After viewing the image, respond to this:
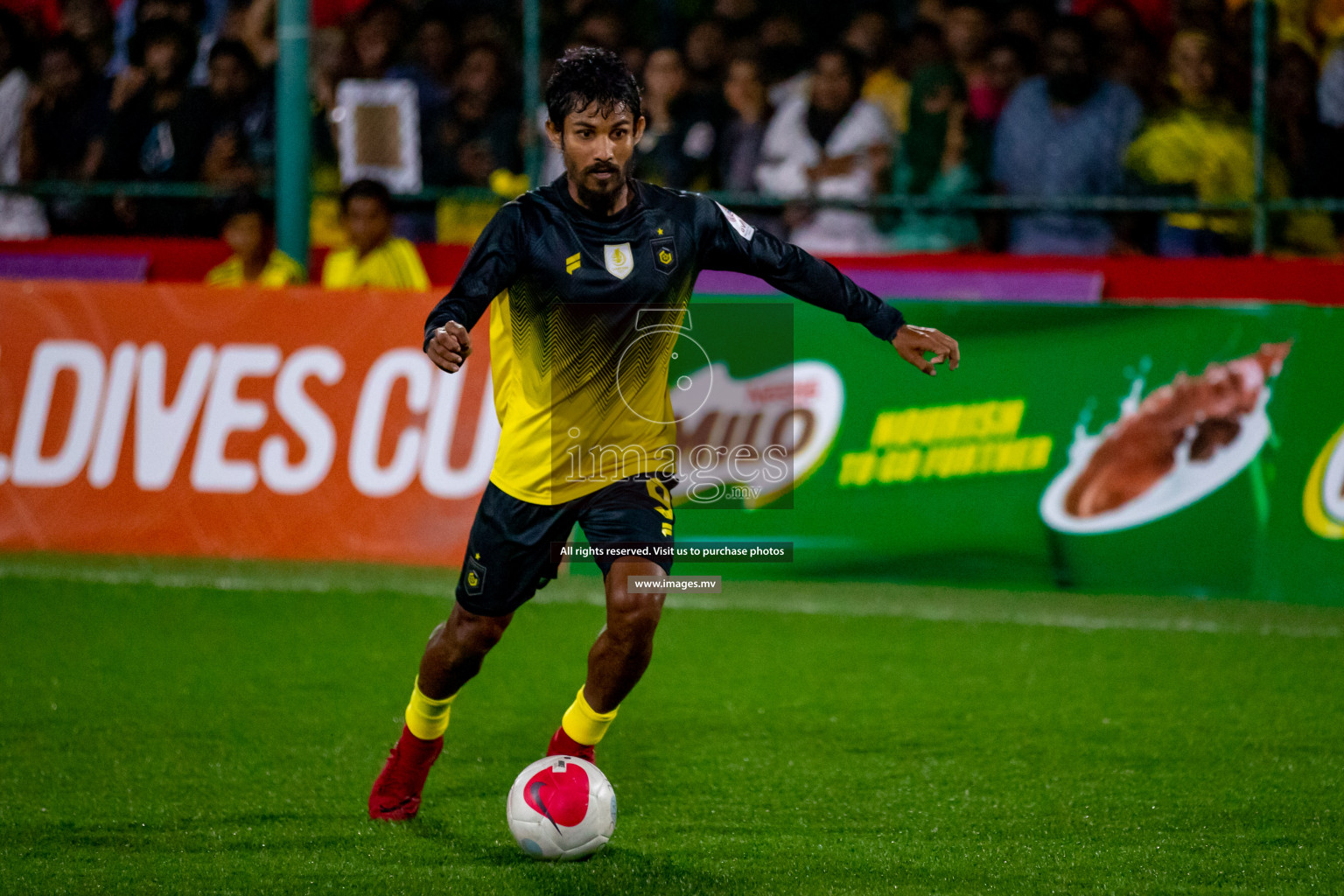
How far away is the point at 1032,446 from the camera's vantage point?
720 cm

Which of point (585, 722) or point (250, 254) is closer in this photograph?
point (585, 722)

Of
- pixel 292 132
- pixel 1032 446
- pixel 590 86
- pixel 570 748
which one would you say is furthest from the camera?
pixel 292 132

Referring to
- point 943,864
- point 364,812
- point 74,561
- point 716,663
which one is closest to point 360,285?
point 74,561

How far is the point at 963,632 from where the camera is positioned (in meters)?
6.72

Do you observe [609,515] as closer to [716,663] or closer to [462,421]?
[716,663]

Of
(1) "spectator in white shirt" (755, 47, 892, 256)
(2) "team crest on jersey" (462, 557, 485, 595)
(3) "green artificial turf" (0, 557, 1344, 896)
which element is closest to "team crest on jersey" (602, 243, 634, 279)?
(2) "team crest on jersey" (462, 557, 485, 595)

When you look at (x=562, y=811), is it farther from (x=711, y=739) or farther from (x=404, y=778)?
(x=711, y=739)

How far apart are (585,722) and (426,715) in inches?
18.3

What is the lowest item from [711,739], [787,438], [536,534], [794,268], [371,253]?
[711,739]

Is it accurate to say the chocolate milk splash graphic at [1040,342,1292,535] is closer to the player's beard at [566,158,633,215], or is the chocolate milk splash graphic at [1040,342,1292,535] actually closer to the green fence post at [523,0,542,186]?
the player's beard at [566,158,633,215]

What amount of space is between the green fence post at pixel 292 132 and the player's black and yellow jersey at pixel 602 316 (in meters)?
4.93

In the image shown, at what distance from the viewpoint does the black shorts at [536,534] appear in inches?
166

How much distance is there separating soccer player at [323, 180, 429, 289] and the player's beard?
457cm

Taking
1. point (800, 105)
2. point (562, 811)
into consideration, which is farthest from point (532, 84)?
point (562, 811)
